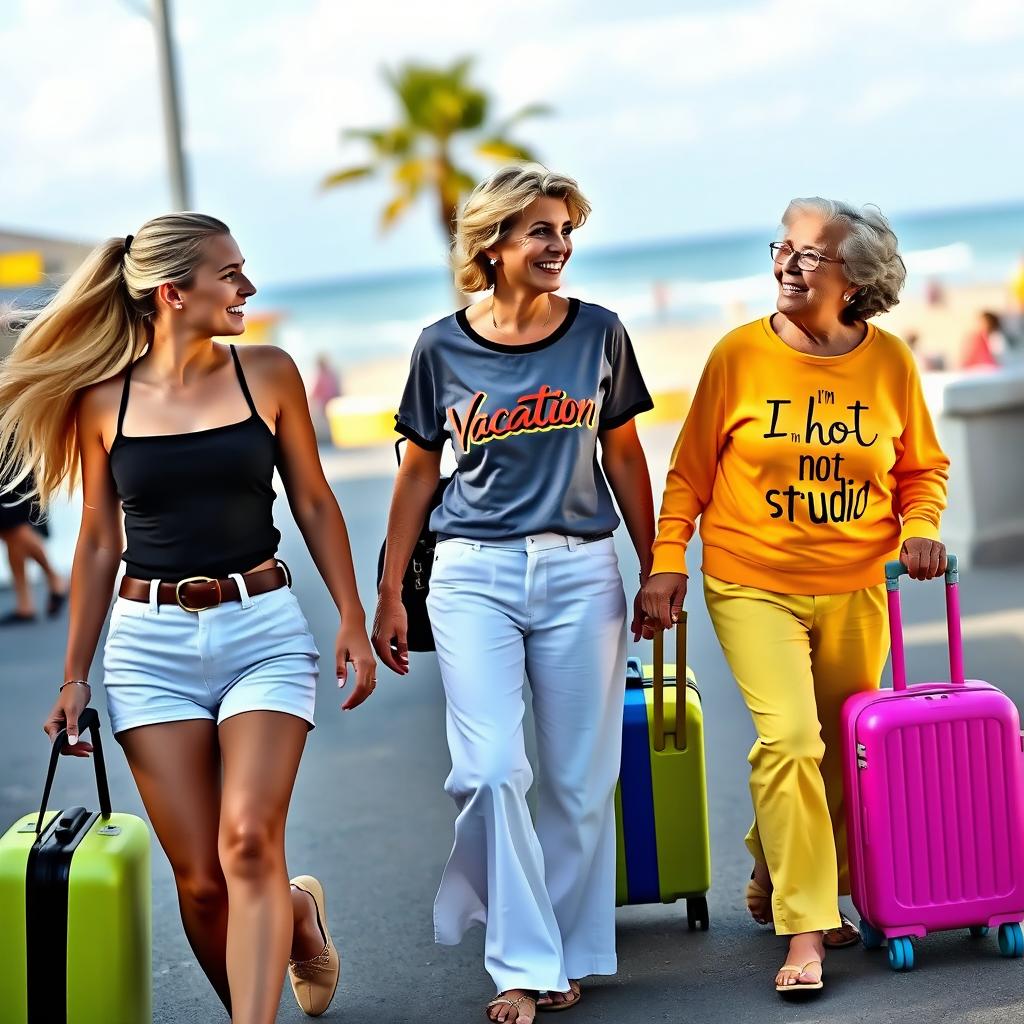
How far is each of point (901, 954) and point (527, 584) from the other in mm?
1370

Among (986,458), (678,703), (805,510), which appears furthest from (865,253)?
(986,458)

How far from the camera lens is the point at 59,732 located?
3.71 m

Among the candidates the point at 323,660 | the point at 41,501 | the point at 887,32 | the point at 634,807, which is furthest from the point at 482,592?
the point at 887,32

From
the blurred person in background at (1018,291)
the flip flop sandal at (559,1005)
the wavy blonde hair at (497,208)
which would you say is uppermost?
the blurred person in background at (1018,291)

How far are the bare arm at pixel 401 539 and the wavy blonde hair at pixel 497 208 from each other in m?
0.48

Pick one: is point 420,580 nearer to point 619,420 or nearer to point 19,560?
point 619,420

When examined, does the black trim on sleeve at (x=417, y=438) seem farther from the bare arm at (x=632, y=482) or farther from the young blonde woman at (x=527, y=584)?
the bare arm at (x=632, y=482)

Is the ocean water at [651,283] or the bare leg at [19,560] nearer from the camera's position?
the bare leg at [19,560]

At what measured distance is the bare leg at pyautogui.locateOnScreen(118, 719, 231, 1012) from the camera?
11.9ft

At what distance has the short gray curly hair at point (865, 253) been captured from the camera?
4121 millimetres

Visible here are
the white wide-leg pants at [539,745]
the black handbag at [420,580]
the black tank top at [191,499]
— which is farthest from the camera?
the black handbag at [420,580]

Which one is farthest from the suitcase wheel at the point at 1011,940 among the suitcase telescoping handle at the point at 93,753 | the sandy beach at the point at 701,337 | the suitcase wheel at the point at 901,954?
the sandy beach at the point at 701,337

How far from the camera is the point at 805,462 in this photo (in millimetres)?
4094

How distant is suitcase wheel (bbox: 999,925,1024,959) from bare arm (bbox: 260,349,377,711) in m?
1.79
